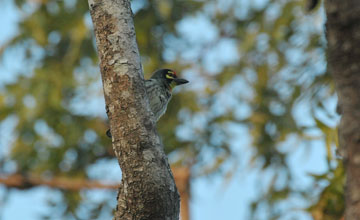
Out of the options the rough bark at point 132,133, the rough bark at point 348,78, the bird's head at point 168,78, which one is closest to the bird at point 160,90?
the bird's head at point 168,78

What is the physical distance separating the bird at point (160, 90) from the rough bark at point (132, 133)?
2.35 metres

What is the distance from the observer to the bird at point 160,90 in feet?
18.4

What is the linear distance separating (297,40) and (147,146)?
657 cm

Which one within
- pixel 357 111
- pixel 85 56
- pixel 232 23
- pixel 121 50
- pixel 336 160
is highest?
pixel 232 23

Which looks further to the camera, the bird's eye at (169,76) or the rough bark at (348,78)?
the bird's eye at (169,76)

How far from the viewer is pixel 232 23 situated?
10.7m

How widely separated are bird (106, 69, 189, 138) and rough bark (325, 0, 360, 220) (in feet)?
12.1

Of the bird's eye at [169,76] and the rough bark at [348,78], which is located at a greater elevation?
the bird's eye at [169,76]

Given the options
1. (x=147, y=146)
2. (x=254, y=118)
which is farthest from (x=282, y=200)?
(x=147, y=146)

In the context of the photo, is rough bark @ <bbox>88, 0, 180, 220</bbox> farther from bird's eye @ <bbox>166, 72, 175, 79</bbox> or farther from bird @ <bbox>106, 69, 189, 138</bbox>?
bird's eye @ <bbox>166, 72, 175, 79</bbox>

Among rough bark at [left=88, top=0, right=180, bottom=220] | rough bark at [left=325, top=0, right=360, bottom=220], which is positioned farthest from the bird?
rough bark at [left=325, top=0, right=360, bottom=220]

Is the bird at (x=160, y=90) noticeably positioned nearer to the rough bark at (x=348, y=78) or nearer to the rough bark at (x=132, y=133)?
the rough bark at (x=132, y=133)

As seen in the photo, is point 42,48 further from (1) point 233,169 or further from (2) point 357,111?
(2) point 357,111

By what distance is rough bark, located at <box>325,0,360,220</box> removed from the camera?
1814 mm
